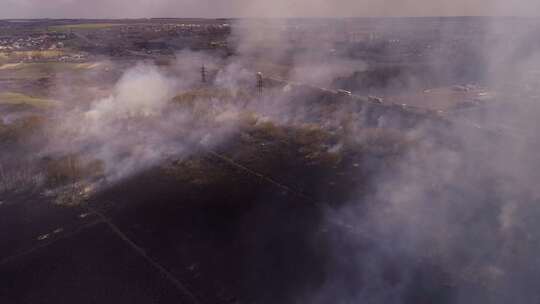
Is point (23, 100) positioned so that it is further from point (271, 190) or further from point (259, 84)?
point (271, 190)

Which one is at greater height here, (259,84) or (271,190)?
(259,84)

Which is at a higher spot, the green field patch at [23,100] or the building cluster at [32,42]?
the building cluster at [32,42]

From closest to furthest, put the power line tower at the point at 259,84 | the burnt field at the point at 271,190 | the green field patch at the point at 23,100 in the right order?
the burnt field at the point at 271,190 → the green field patch at the point at 23,100 → the power line tower at the point at 259,84


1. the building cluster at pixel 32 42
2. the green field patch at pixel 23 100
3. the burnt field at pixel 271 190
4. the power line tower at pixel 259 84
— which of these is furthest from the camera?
the building cluster at pixel 32 42

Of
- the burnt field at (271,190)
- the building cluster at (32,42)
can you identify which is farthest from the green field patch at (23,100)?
the building cluster at (32,42)

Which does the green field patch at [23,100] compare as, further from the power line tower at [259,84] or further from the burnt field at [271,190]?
the power line tower at [259,84]

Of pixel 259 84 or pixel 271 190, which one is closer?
pixel 271 190

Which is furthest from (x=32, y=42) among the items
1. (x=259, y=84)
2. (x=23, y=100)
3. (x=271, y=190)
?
(x=271, y=190)

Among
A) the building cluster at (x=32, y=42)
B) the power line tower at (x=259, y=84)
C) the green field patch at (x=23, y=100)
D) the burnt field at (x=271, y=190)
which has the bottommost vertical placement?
the burnt field at (x=271, y=190)

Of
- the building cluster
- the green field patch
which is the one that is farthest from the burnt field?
the building cluster
